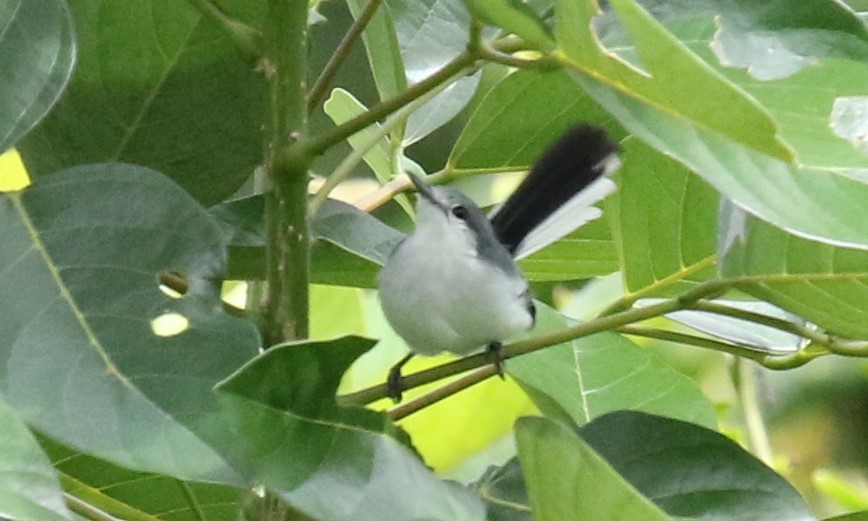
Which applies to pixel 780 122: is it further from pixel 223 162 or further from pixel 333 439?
pixel 223 162

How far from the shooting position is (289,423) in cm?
51

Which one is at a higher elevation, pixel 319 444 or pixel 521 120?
pixel 521 120

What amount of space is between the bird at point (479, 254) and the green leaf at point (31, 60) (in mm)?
328

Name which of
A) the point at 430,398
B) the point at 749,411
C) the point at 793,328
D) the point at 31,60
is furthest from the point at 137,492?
the point at 749,411

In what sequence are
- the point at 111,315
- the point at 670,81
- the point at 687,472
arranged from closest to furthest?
1. the point at 670,81
2. the point at 111,315
3. the point at 687,472

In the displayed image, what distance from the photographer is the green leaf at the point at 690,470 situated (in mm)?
641

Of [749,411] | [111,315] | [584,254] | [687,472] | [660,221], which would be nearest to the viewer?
[111,315]

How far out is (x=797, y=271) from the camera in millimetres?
639

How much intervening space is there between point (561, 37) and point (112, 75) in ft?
1.13

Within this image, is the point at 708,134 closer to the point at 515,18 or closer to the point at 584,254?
the point at 515,18

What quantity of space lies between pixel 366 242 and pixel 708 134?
32cm

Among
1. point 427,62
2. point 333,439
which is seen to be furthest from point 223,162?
point 333,439

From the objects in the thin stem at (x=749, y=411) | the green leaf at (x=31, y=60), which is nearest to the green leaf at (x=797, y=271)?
the green leaf at (x=31, y=60)

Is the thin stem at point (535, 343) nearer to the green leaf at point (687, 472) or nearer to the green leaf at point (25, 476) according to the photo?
the green leaf at point (687, 472)
